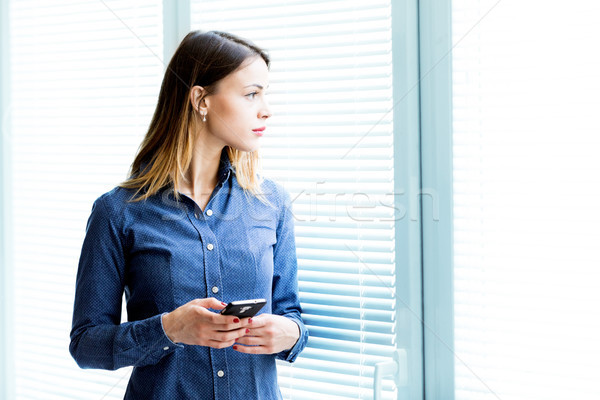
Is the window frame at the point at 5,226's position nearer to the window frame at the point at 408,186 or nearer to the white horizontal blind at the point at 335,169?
the white horizontal blind at the point at 335,169

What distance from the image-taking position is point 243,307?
103 cm

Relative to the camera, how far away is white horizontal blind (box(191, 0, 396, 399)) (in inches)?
49.4

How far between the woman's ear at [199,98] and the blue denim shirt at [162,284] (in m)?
0.18

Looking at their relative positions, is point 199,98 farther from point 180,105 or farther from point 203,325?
point 203,325

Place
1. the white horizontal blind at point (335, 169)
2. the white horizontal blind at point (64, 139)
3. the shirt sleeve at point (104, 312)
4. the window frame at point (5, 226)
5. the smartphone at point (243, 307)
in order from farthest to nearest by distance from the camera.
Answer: the window frame at point (5, 226), the white horizontal blind at point (64, 139), the white horizontal blind at point (335, 169), the shirt sleeve at point (104, 312), the smartphone at point (243, 307)

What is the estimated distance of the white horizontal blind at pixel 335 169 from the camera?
1.25 metres

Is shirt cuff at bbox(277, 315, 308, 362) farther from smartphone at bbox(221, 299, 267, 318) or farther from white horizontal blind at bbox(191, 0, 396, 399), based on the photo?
smartphone at bbox(221, 299, 267, 318)

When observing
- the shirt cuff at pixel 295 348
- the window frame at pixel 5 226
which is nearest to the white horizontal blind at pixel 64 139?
the window frame at pixel 5 226

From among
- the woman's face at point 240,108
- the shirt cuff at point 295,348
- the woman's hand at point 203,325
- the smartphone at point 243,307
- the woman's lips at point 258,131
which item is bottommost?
the shirt cuff at point 295,348

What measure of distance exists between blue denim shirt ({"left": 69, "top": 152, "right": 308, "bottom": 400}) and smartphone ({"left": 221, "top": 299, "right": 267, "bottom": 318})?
148 millimetres

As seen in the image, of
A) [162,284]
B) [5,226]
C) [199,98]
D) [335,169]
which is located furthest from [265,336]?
[5,226]

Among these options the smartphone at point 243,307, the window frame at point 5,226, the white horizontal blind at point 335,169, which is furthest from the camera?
the window frame at point 5,226

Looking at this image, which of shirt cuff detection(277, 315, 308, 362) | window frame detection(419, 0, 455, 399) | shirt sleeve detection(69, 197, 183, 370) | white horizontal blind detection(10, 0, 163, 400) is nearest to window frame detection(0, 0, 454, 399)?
window frame detection(419, 0, 455, 399)
